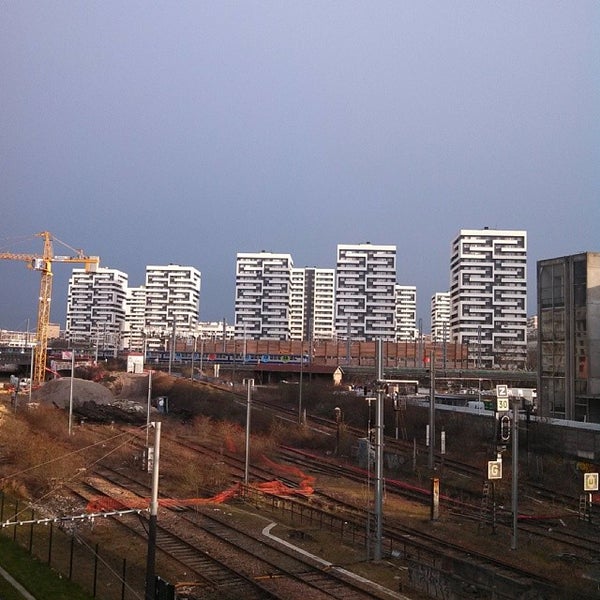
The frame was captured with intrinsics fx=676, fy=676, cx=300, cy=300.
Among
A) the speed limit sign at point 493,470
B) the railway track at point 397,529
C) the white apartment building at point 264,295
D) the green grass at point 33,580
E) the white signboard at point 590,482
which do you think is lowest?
the railway track at point 397,529

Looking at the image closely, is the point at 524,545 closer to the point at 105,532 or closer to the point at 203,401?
the point at 105,532

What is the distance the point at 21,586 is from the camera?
13.6 meters

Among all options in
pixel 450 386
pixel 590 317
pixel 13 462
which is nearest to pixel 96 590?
pixel 13 462

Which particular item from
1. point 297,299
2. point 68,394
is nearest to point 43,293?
point 68,394

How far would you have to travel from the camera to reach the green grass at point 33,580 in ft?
43.3

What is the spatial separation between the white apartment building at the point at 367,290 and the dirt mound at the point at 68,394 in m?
112

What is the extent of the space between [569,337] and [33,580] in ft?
110

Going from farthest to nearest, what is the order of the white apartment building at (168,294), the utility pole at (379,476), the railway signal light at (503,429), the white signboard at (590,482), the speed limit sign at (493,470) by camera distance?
the white apartment building at (168,294) → the white signboard at (590,482) → the speed limit sign at (493,470) → the railway signal light at (503,429) → the utility pole at (379,476)

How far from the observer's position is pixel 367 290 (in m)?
158

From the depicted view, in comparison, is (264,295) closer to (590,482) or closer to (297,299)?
(297,299)

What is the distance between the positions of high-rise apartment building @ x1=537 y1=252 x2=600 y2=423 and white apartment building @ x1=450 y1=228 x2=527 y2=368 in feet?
313

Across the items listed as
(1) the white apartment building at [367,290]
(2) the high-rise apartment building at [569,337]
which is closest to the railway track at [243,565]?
(2) the high-rise apartment building at [569,337]

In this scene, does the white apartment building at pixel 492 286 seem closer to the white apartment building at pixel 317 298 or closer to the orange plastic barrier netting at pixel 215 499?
the white apartment building at pixel 317 298

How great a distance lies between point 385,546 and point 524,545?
4057 millimetres
